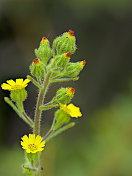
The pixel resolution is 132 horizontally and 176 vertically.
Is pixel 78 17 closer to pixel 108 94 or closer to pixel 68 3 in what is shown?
pixel 68 3

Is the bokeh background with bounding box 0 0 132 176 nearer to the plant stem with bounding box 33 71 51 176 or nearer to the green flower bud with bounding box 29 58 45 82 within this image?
the plant stem with bounding box 33 71 51 176

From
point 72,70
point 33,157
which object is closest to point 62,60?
point 72,70

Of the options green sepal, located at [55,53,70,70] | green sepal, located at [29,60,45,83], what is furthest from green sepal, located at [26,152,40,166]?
green sepal, located at [55,53,70,70]

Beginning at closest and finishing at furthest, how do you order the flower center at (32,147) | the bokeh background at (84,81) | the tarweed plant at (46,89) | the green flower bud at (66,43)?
the flower center at (32,147), the tarweed plant at (46,89), the green flower bud at (66,43), the bokeh background at (84,81)

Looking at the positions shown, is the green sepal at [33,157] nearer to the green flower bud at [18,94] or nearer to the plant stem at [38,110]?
the plant stem at [38,110]

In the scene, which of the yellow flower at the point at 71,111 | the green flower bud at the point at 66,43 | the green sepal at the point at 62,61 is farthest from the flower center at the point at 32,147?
the green flower bud at the point at 66,43

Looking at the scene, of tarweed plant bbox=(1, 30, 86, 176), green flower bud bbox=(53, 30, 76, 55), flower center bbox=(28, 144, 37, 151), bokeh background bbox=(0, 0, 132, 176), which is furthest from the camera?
bokeh background bbox=(0, 0, 132, 176)

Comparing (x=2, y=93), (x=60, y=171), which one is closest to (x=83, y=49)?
(x=2, y=93)

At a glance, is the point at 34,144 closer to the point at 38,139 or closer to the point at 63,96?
the point at 38,139
